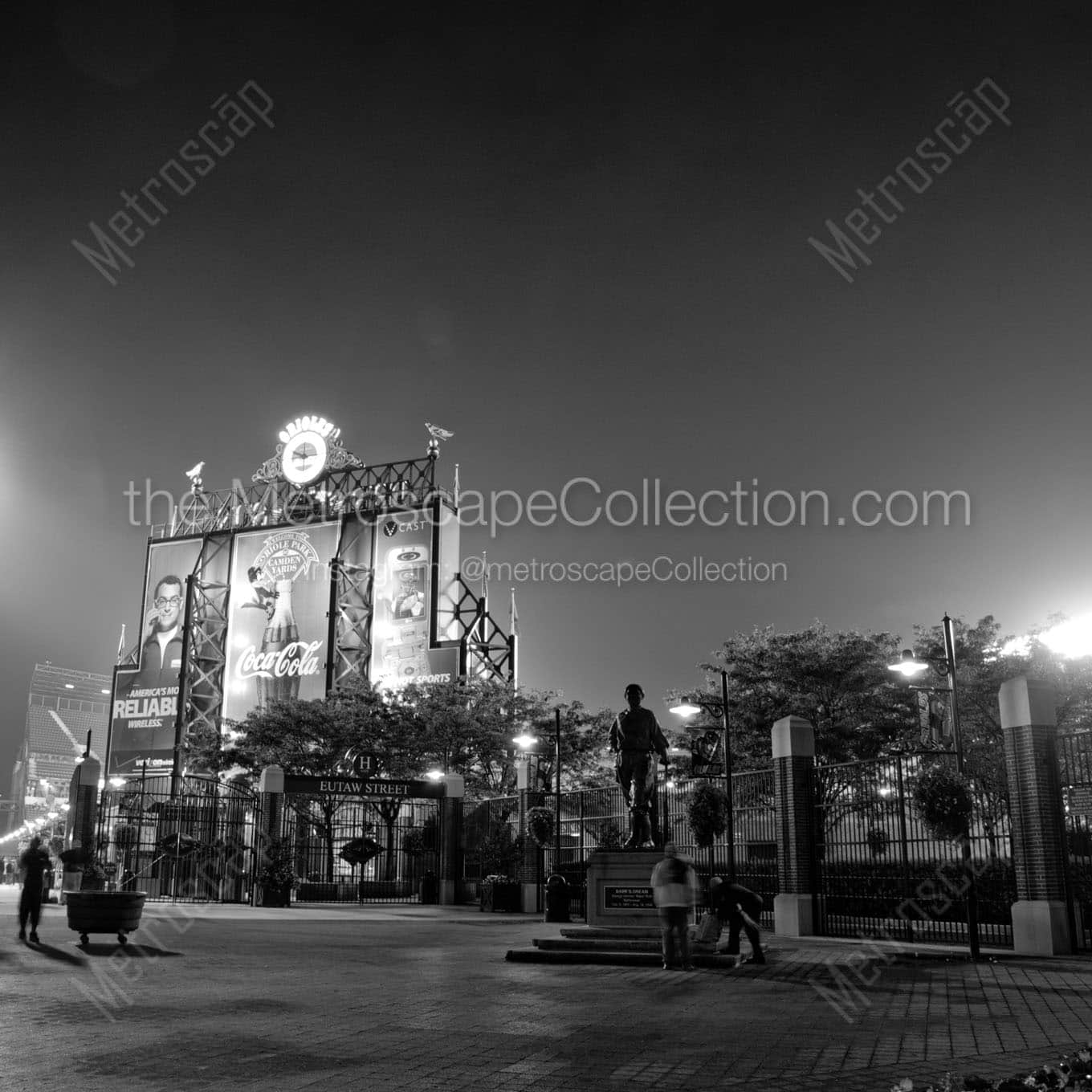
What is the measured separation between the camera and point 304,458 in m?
78.0

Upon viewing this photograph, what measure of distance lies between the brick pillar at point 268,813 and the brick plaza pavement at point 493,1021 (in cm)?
1635

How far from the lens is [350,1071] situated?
24.7ft

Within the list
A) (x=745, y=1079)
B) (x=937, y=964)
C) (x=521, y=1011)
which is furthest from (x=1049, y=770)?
(x=745, y=1079)

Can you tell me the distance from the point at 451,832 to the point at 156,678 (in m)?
45.1

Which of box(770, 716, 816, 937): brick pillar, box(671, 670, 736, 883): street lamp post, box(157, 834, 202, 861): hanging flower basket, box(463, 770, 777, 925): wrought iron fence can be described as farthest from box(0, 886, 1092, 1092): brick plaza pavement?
box(157, 834, 202, 861): hanging flower basket

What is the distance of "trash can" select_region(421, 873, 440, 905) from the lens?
36219mm

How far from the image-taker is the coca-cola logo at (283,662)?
228 ft

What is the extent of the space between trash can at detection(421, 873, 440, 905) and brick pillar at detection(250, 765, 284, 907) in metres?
5.25

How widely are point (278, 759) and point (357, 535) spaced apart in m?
20.2

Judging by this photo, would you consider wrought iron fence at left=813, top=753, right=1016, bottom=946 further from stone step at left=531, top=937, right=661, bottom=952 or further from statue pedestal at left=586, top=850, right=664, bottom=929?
stone step at left=531, top=937, right=661, bottom=952

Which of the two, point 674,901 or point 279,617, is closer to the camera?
point 674,901

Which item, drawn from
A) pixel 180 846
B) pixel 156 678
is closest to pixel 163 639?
pixel 156 678

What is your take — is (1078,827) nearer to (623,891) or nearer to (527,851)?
(623,891)

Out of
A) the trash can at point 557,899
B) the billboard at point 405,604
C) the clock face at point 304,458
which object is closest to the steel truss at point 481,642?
the billboard at point 405,604
